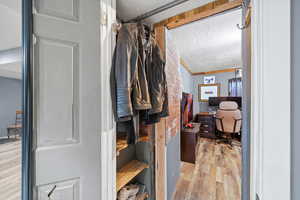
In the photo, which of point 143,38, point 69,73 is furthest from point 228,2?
point 69,73

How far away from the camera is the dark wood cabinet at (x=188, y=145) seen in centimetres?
230

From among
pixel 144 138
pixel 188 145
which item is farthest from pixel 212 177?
pixel 144 138

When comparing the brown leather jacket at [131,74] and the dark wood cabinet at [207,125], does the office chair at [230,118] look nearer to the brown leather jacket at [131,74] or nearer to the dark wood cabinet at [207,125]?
the dark wood cabinet at [207,125]

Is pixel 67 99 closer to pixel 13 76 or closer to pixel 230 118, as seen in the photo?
pixel 13 76

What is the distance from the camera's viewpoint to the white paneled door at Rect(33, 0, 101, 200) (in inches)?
25.8

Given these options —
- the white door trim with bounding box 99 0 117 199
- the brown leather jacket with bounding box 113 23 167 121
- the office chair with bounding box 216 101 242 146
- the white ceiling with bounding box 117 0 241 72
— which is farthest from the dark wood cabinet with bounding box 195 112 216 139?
the white door trim with bounding box 99 0 117 199

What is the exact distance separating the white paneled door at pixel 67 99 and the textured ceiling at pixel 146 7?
0.33m

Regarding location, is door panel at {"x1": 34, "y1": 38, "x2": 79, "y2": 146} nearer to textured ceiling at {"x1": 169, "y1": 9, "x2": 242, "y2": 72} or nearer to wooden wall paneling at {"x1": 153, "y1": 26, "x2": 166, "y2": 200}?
wooden wall paneling at {"x1": 153, "y1": 26, "x2": 166, "y2": 200}

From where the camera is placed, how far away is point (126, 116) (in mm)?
838

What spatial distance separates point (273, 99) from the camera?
0.41 metres

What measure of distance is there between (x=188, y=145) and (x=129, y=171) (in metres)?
1.54

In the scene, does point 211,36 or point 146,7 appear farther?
point 211,36

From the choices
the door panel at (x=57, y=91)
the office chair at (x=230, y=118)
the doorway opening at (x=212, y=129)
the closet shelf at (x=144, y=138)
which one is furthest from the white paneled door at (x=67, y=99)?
the office chair at (x=230, y=118)

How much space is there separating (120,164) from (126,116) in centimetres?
74
